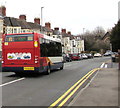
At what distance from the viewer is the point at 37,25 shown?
58000 mm

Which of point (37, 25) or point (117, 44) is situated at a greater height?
point (37, 25)

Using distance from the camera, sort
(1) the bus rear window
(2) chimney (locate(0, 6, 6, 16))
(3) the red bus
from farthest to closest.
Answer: (2) chimney (locate(0, 6, 6, 16)) → (1) the bus rear window → (3) the red bus

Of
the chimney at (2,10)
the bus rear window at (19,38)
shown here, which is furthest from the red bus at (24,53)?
the chimney at (2,10)

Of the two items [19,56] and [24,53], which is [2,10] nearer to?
[19,56]

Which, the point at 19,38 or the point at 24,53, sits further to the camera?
the point at 19,38

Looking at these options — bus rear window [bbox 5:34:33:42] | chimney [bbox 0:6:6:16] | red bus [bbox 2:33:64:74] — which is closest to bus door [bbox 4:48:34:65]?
red bus [bbox 2:33:64:74]

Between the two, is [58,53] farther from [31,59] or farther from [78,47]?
[78,47]

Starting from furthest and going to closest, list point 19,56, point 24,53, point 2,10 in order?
point 2,10
point 19,56
point 24,53

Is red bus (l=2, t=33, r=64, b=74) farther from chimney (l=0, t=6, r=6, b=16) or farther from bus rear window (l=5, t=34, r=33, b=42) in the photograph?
chimney (l=0, t=6, r=6, b=16)

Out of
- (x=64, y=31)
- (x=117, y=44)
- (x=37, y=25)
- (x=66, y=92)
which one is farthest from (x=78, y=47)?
(x=66, y=92)

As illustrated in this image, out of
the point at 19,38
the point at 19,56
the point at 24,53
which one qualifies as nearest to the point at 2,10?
the point at 19,38

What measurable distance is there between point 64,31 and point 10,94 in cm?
7279

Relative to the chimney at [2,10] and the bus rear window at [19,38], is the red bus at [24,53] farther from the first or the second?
the chimney at [2,10]

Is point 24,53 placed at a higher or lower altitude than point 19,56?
higher
